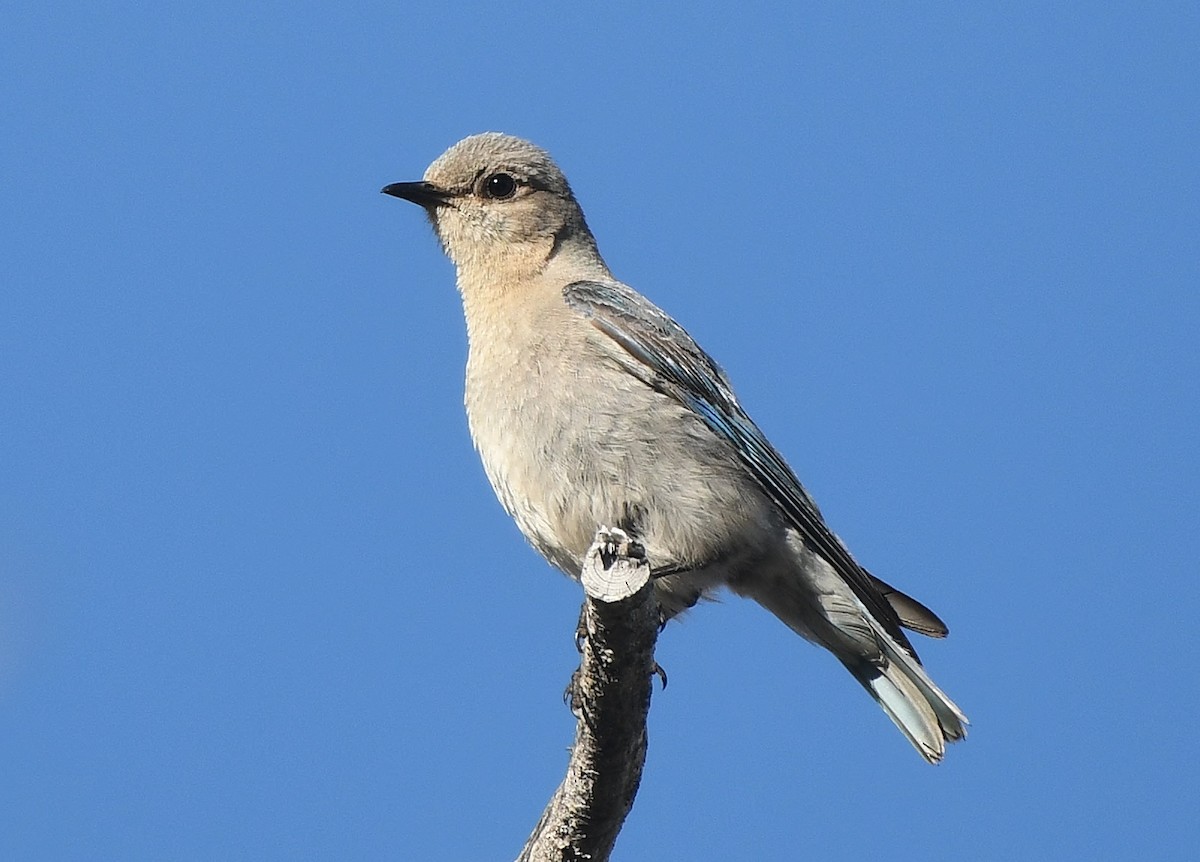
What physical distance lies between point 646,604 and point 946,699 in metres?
2.50

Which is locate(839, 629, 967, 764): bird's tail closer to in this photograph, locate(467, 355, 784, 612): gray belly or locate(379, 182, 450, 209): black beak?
locate(467, 355, 784, 612): gray belly

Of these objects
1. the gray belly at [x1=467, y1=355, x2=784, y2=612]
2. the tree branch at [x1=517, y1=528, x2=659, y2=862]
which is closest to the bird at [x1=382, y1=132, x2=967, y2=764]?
the gray belly at [x1=467, y1=355, x2=784, y2=612]

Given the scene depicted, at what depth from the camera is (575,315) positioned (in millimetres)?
7457

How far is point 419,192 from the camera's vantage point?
8.34 m

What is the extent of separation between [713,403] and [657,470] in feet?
2.41

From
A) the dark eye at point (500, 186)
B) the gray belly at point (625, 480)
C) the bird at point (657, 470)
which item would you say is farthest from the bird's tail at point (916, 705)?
the dark eye at point (500, 186)

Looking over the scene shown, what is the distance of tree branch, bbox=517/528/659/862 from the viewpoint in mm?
5293

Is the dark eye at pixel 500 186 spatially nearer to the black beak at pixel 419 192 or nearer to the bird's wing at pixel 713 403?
the black beak at pixel 419 192

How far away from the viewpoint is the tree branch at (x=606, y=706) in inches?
208

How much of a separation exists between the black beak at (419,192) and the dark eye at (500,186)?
8.8 inches

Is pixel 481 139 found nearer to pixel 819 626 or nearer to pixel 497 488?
pixel 497 488

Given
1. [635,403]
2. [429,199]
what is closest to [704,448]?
[635,403]

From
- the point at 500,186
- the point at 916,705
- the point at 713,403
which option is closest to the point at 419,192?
the point at 500,186

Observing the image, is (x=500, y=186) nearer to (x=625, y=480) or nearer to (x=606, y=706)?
(x=625, y=480)
